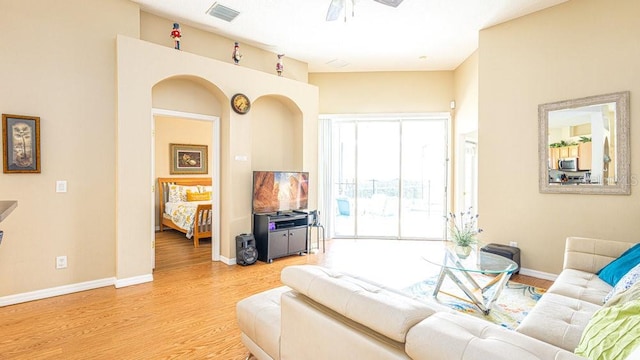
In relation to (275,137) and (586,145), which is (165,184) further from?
(586,145)

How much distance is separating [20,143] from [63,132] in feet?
1.21

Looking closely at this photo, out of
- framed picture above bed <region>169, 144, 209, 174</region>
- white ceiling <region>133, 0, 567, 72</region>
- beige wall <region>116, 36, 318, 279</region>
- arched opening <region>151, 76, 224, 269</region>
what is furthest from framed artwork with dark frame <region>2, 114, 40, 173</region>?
framed picture above bed <region>169, 144, 209, 174</region>

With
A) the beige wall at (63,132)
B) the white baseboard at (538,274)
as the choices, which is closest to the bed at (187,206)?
the beige wall at (63,132)

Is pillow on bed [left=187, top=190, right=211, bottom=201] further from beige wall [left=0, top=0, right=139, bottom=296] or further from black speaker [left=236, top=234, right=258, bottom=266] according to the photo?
beige wall [left=0, top=0, right=139, bottom=296]

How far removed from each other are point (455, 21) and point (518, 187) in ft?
7.69

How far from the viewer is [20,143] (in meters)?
3.20

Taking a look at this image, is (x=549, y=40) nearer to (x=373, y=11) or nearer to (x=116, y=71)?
(x=373, y=11)

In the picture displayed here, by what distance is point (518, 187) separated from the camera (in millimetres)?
4176

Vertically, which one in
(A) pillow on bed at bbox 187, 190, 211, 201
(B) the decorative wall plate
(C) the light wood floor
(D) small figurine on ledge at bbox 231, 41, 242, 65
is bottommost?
(C) the light wood floor

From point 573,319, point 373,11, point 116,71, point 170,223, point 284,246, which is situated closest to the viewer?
point 573,319

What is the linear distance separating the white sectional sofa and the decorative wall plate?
3.04 m

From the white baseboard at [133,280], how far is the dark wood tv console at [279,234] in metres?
1.52

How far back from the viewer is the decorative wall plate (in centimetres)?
459

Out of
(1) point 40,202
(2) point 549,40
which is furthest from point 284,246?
(2) point 549,40
